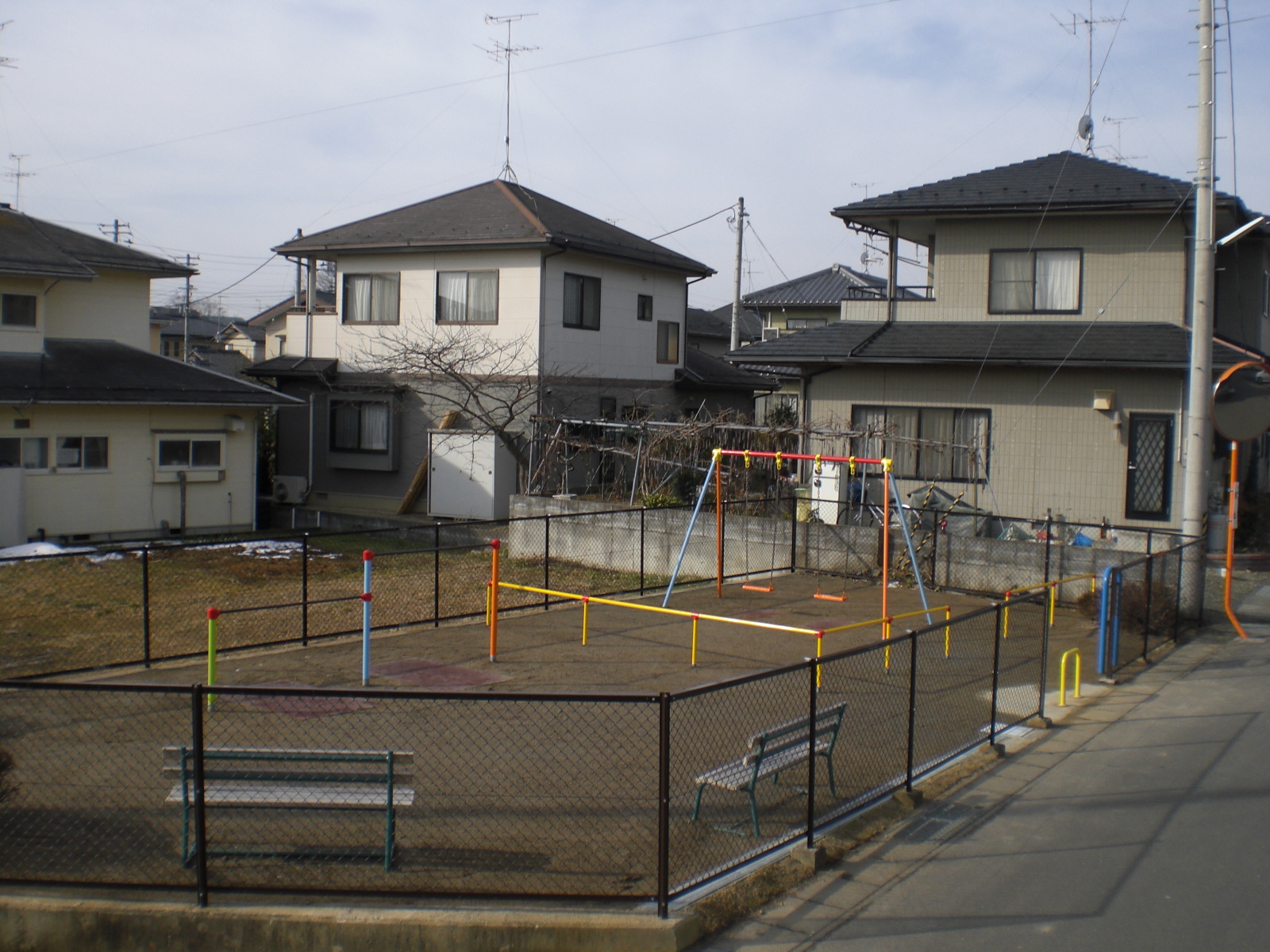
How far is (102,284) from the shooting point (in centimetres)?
2236

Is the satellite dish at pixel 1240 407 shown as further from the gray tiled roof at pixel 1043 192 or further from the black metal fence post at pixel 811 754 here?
the black metal fence post at pixel 811 754

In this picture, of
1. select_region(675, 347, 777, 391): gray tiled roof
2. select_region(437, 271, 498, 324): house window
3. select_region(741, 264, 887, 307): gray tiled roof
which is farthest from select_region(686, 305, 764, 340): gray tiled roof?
select_region(437, 271, 498, 324): house window

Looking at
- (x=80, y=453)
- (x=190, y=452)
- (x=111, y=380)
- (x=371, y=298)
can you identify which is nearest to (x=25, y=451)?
(x=80, y=453)

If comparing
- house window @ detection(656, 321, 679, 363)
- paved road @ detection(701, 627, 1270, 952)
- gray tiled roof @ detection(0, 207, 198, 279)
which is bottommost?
paved road @ detection(701, 627, 1270, 952)

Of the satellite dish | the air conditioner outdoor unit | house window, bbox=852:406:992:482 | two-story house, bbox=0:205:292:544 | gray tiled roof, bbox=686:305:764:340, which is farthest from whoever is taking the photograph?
gray tiled roof, bbox=686:305:764:340

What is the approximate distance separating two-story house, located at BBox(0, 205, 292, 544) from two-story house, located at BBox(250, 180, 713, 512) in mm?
2433

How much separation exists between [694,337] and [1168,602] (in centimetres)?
3010

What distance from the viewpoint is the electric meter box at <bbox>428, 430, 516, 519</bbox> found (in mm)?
21844

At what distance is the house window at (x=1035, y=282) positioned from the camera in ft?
61.2

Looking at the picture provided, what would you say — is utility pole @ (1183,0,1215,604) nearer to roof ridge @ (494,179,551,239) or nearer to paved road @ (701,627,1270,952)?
Result: paved road @ (701,627,1270,952)

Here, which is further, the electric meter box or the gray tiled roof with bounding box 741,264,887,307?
the gray tiled roof with bounding box 741,264,887,307

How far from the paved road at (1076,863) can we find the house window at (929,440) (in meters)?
10.0

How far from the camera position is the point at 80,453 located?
65.1ft

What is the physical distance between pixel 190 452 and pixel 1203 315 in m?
18.6
